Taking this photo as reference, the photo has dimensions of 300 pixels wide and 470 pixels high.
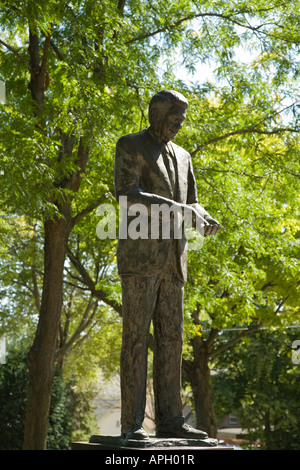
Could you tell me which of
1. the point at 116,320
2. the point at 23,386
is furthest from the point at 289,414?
the point at 23,386

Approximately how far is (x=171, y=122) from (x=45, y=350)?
7.79 meters

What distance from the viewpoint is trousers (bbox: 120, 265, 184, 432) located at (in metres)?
5.12

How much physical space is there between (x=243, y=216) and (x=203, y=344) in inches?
250

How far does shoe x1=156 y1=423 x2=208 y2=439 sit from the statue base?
0.08 meters

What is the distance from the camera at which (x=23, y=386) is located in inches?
770

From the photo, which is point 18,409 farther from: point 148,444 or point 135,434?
point 148,444

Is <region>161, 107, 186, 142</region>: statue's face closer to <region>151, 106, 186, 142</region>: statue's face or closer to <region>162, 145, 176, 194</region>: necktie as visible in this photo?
<region>151, 106, 186, 142</region>: statue's face

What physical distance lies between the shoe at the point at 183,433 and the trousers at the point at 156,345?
1.8 inches

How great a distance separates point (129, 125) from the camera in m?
11.9

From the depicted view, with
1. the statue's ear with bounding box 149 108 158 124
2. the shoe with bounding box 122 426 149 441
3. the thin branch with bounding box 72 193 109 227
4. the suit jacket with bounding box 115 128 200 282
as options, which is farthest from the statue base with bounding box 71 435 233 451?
the thin branch with bounding box 72 193 109 227

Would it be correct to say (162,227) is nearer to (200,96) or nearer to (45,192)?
(45,192)

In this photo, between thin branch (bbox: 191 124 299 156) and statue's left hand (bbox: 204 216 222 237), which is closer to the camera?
statue's left hand (bbox: 204 216 222 237)

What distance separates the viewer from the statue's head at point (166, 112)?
5477 mm

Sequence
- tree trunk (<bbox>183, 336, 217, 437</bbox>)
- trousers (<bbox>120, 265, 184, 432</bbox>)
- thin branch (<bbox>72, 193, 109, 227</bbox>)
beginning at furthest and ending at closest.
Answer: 1. tree trunk (<bbox>183, 336, 217, 437</bbox>)
2. thin branch (<bbox>72, 193, 109, 227</bbox>)
3. trousers (<bbox>120, 265, 184, 432</bbox>)
